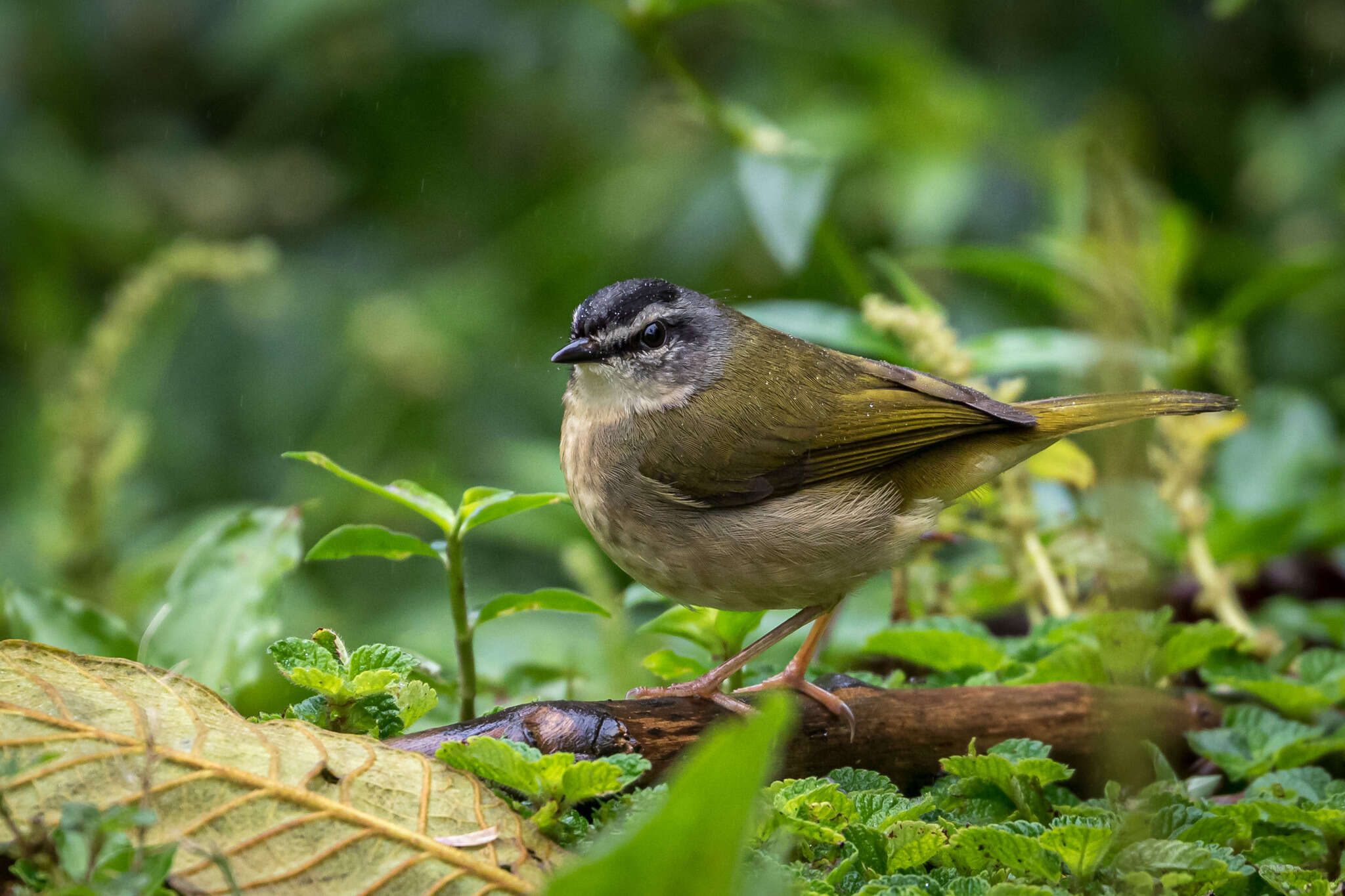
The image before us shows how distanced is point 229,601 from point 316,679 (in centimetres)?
94

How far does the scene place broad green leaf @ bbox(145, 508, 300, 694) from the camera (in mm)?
2561

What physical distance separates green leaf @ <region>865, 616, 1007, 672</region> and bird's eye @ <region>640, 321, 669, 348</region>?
875 mm

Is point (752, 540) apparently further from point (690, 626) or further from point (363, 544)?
point (363, 544)

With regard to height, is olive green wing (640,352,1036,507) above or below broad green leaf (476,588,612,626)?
above

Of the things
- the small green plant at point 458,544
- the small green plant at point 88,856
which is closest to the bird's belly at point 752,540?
the small green plant at point 458,544

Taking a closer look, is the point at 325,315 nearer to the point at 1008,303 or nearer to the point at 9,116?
the point at 9,116

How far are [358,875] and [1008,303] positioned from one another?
479 centimetres

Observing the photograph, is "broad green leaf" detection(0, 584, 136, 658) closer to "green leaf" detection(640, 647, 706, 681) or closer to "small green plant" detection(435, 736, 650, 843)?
"green leaf" detection(640, 647, 706, 681)

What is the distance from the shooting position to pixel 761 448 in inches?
109

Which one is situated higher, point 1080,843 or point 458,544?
point 458,544

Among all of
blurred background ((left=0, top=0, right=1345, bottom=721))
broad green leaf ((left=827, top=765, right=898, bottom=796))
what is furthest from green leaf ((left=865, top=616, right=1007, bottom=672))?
blurred background ((left=0, top=0, right=1345, bottom=721))

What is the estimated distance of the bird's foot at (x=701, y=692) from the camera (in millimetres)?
2191

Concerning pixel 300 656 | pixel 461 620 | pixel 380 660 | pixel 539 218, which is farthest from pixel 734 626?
pixel 539 218

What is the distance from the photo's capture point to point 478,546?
225 inches
